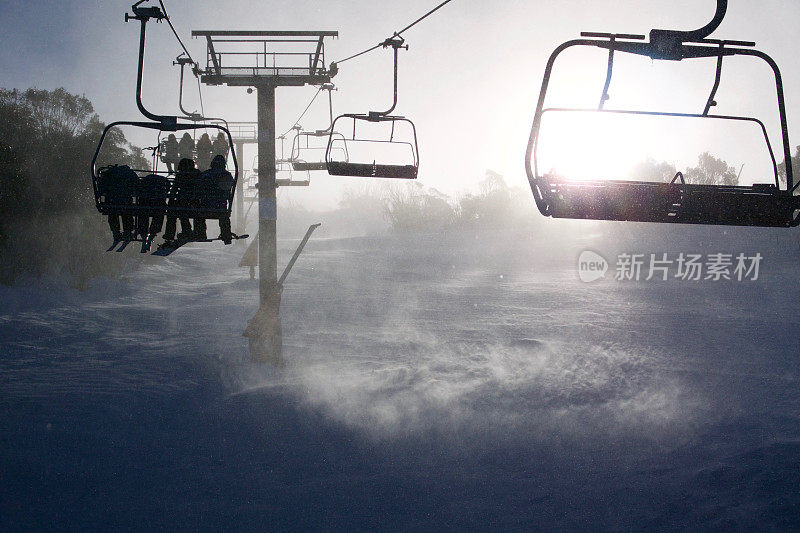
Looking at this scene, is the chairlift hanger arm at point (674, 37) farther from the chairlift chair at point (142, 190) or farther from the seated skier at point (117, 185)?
the seated skier at point (117, 185)

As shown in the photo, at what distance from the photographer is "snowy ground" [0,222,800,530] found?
24406 millimetres

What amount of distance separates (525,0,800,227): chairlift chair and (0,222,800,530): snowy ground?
49.9ft

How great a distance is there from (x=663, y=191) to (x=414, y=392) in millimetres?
24911

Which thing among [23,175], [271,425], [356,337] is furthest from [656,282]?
[23,175]

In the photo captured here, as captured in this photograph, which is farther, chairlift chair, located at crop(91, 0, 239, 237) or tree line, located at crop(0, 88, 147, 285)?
tree line, located at crop(0, 88, 147, 285)

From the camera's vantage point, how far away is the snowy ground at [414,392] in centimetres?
2441

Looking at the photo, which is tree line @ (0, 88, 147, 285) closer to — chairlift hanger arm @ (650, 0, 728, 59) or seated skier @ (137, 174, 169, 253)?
seated skier @ (137, 174, 169, 253)

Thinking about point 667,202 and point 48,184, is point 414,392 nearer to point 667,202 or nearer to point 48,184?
point 48,184

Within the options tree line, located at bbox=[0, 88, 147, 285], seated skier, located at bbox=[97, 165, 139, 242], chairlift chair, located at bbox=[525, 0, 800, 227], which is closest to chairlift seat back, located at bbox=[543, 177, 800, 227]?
chairlift chair, located at bbox=[525, 0, 800, 227]

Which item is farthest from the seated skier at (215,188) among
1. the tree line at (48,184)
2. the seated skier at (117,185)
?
the tree line at (48,184)

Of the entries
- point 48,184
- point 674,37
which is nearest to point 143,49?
point 674,37

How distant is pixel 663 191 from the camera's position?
3.57m

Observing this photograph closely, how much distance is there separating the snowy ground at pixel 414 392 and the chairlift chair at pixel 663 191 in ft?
49.9

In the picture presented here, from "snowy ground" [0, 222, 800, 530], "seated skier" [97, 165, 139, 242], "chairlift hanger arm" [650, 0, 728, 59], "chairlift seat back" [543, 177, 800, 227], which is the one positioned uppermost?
"chairlift hanger arm" [650, 0, 728, 59]
